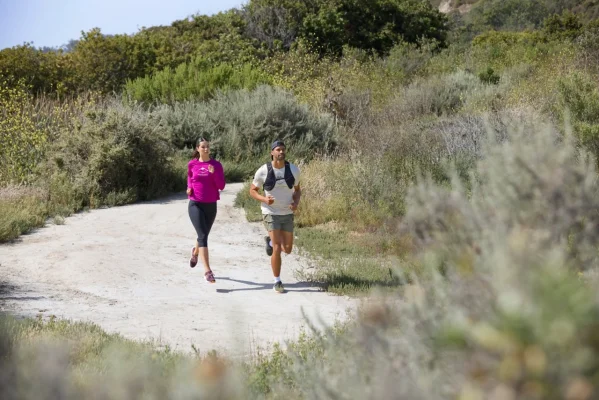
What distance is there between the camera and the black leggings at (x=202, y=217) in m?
10.3

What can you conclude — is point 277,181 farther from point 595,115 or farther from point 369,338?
point 595,115

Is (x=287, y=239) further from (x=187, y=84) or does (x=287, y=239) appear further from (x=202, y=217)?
(x=187, y=84)

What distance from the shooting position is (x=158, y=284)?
33.5 feet

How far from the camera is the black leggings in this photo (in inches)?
406

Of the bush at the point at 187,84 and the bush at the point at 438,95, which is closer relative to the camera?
the bush at the point at 438,95

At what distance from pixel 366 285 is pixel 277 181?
1.74m

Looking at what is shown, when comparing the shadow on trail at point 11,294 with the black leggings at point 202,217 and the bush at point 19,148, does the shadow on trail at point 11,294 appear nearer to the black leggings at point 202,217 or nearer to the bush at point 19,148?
the black leggings at point 202,217

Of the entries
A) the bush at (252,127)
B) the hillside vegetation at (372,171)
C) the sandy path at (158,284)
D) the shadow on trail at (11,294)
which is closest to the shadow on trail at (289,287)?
the sandy path at (158,284)

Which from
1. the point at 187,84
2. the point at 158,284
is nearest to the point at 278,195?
the point at 158,284

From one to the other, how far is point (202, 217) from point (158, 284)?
1066 mm

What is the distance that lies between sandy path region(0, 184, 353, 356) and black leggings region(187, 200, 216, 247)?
62 centimetres

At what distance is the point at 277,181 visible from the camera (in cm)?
981

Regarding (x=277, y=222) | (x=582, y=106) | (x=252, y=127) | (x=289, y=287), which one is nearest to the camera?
(x=277, y=222)

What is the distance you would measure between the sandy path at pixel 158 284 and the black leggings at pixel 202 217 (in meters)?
0.62
